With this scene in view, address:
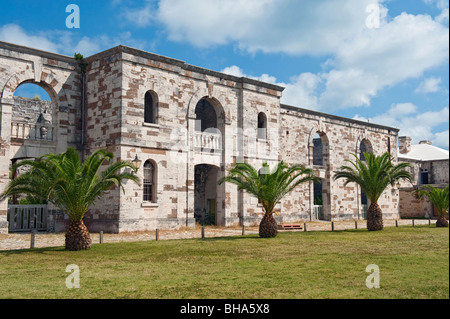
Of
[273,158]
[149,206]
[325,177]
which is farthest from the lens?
[325,177]

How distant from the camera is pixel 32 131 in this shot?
20844mm

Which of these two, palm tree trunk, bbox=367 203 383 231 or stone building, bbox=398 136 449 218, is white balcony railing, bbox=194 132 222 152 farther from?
stone building, bbox=398 136 449 218

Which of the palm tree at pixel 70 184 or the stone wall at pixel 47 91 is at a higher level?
the stone wall at pixel 47 91

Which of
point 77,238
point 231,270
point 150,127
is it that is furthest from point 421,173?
point 231,270

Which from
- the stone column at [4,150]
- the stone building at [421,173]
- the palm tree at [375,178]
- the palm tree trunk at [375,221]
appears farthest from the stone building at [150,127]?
the stone building at [421,173]

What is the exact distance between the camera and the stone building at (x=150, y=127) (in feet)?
65.8

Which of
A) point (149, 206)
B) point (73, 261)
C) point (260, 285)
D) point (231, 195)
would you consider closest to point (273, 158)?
point (231, 195)

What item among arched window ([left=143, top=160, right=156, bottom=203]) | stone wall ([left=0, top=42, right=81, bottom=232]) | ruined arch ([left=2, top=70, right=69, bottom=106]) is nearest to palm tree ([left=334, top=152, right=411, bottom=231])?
arched window ([left=143, top=160, right=156, bottom=203])

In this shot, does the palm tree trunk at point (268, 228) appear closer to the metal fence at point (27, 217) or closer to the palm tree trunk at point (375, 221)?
the palm tree trunk at point (375, 221)

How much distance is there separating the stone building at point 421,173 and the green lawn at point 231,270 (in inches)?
983
